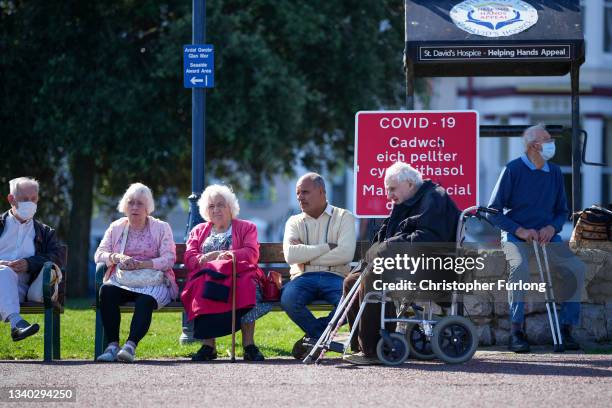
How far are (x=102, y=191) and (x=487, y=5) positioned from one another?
13191 millimetres

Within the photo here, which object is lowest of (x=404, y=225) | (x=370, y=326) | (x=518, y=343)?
(x=518, y=343)

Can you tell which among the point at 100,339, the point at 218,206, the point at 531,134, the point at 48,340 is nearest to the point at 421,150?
the point at 531,134

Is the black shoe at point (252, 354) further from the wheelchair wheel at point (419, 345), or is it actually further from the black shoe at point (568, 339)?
the black shoe at point (568, 339)

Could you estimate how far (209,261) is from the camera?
31.6 feet

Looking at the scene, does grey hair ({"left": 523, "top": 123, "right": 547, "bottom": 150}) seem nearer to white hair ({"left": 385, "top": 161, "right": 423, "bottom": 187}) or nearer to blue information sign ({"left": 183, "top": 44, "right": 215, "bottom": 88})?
white hair ({"left": 385, "top": 161, "right": 423, "bottom": 187})

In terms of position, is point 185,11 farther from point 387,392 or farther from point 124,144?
point 387,392

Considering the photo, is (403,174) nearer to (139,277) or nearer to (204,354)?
(204,354)

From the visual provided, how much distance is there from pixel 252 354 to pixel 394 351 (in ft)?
3.99

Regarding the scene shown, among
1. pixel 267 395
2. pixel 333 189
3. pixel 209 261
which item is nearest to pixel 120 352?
pixel 209 261

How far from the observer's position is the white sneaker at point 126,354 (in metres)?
9.22

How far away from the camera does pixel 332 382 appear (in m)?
7.86

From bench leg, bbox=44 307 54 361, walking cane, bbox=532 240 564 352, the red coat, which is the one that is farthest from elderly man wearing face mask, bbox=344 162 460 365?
bench leg, bbox=44 307 54 361

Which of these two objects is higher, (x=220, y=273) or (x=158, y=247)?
(x=158, y=247)

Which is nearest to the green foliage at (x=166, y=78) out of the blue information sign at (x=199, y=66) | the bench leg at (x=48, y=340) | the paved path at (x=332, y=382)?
the blue information sign at (x=199, y=66)
